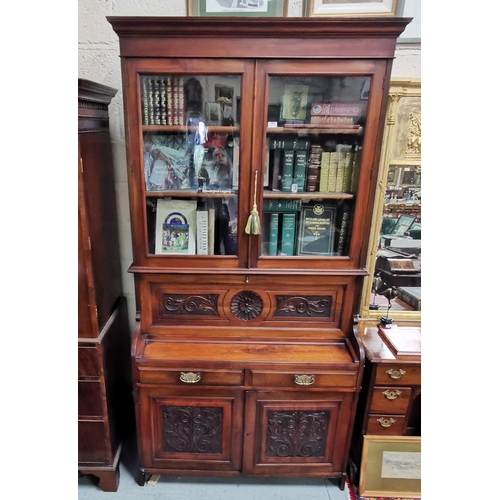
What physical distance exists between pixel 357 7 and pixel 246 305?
1.45 m

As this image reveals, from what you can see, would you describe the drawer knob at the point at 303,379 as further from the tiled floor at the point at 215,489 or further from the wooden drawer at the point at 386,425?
the tiled floor at the point at 215,489

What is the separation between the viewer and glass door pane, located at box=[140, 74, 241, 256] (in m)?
1.41

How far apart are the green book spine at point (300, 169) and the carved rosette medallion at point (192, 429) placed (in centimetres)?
108

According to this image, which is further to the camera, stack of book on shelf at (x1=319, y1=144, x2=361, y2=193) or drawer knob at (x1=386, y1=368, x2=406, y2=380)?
drawer knob at (x1=386, y1=368, x2=406, y2=380)

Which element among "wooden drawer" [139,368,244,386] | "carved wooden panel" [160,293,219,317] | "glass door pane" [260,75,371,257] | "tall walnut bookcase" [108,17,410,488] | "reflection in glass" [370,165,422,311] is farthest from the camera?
"reflection in glass" [370,165,422,311]

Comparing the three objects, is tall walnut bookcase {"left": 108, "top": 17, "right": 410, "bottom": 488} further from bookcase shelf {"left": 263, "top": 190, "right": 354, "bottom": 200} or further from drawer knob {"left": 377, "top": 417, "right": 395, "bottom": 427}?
drawer knob {"left": 377, "top": 417, "right": 395, "bottom": 427}

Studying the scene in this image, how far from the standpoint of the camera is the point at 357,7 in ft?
5.14

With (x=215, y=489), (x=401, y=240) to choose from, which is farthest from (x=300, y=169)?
(x=215, y=489)

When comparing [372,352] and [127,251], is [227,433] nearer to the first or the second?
[372,352]

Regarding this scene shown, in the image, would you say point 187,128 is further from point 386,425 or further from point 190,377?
point 386,425

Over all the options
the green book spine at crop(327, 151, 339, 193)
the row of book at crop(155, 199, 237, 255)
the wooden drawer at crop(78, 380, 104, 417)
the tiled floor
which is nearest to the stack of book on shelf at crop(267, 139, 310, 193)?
the green book spine at crop(327, 151, 339, 193)

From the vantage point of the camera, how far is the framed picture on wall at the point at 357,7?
5.14 ft

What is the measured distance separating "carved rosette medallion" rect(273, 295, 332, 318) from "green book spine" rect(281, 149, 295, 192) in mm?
503

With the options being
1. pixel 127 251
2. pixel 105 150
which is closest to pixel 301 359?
pixel 127 251
